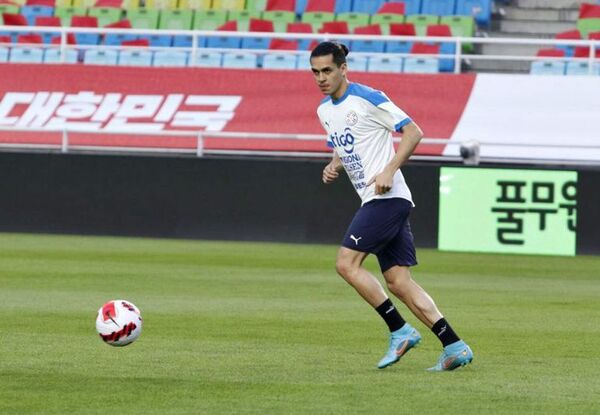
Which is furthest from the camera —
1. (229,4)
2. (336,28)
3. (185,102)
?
(229,4)

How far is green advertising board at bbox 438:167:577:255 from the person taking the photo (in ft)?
70.8

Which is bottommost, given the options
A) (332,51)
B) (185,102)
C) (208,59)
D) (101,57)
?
(185,102)

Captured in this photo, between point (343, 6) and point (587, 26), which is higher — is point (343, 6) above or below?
below

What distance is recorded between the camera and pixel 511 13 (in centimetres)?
3130

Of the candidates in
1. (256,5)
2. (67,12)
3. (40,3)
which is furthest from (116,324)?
(40,3)

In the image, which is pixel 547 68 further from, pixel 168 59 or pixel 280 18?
pixel 168 59

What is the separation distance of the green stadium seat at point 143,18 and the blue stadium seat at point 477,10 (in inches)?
251

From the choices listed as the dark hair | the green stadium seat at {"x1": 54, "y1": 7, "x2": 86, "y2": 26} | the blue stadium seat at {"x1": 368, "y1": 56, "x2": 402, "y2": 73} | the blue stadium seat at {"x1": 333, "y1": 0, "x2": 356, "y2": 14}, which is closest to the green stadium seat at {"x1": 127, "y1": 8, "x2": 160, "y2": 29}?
the green stadium seat at {"x1": 54, "y1": 7, "x2": 86, "y2": 26}

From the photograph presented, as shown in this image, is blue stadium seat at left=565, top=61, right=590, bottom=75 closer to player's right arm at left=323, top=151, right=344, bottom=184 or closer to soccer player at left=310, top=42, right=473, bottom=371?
player's right arm at left=323, top=151, right=344, bottom=184

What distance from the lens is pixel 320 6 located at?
31219 mm

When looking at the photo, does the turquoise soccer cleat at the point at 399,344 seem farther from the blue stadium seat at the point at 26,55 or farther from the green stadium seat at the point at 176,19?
the green stadium seat at the point at 176,19

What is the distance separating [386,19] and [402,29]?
908 millimetres

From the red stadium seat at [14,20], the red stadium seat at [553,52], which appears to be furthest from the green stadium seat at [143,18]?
the red stadium seat at [553,52]

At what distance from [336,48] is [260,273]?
8421 millimetres
